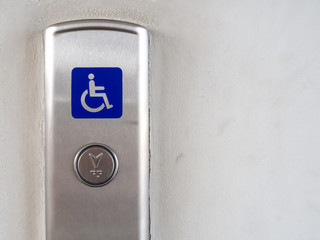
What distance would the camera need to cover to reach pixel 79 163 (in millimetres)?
365

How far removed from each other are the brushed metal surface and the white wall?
0.03 metres

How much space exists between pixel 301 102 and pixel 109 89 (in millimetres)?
233

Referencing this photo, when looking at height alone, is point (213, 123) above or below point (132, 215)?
above

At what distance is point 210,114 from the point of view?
0.39 meters

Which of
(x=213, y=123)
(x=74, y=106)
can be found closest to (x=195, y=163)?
(x=213, y=123)

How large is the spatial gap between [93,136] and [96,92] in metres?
0.05

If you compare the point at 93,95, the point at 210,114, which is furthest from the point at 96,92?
the point at 210,114

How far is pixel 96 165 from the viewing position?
36 cm

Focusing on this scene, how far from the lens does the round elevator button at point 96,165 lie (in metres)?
0.36

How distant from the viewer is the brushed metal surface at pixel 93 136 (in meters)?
0.36

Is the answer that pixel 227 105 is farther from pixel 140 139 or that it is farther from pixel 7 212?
pixel 7 212

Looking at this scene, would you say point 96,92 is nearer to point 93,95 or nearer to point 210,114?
point 93,95

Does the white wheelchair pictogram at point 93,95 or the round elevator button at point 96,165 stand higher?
the white wheelchair pictogram at point 93,95

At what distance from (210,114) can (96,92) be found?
0.45ft
